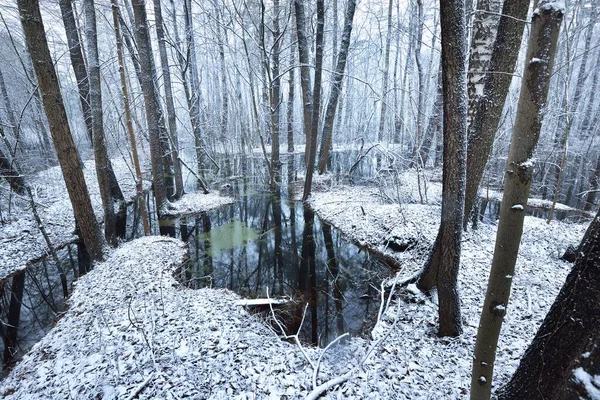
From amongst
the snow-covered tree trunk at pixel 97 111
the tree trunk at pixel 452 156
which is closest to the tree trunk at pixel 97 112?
the snow-covered tree trunk at pixel 97 111

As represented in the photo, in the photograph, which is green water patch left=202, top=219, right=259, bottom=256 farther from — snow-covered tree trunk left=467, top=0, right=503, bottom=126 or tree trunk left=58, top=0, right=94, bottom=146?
snow-covered tree trunk left=467, top=0, right=503, bottom=126

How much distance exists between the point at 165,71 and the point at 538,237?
13.3m

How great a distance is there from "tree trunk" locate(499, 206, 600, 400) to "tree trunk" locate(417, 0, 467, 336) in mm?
→ 1379

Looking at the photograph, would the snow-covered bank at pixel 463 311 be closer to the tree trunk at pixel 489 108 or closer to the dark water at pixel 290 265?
the dark water at pixel 290 265

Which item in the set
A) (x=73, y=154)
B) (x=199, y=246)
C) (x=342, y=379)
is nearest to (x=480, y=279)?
(x=342, y=379)

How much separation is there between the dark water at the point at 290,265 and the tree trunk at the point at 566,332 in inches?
118

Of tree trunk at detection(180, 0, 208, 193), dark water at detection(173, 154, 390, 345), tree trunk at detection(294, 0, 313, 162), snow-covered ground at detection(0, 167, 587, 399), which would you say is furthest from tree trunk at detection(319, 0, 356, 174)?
snow-covered ground at detection(0, 167, 587, 399)

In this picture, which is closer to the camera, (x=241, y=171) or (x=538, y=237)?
(x=538, y=237)

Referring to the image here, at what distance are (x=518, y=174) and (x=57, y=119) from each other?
7.45m

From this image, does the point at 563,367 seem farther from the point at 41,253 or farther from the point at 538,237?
the point at 41,253

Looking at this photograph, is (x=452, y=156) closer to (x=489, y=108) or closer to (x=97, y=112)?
(x=489, y=108)

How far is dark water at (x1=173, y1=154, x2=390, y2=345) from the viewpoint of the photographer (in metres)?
5.38

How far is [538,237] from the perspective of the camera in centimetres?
653

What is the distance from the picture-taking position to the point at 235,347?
3975 millimetres
